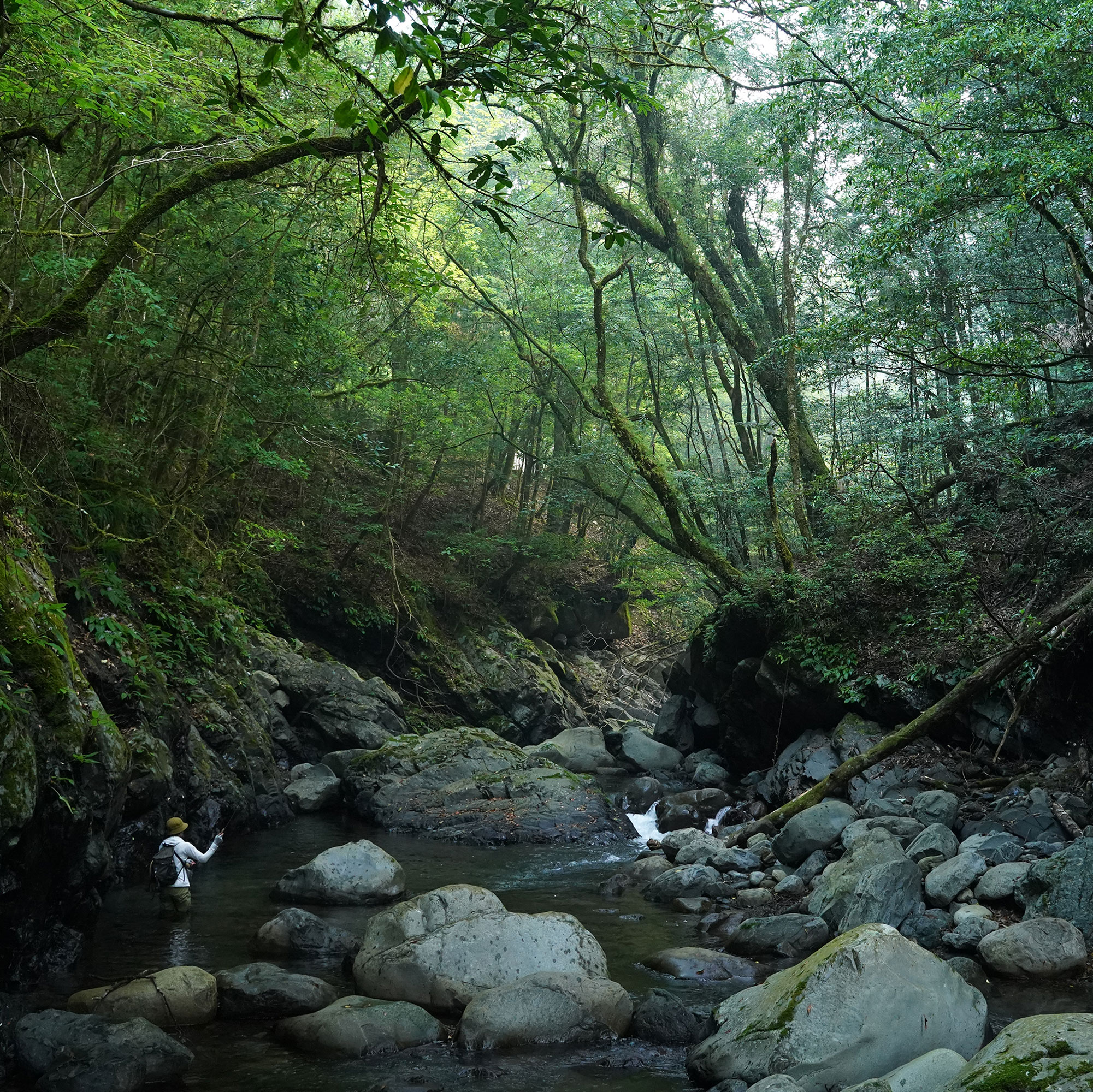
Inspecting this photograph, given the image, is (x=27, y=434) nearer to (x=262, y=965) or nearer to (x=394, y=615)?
(x=262, y=965)

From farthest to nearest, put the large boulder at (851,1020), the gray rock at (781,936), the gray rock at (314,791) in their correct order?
the gray rock at (314,791) → the gray rock at (781,936) → the large boulder at (851,1020)

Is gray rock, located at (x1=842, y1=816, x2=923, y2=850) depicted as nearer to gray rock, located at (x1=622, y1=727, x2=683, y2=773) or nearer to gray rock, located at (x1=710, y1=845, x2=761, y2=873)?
gray rock, located at (x1=710, y1=845, x2=761, y2=873)

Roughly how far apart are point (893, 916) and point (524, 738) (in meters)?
11.9

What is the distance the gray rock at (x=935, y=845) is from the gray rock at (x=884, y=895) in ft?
2.56

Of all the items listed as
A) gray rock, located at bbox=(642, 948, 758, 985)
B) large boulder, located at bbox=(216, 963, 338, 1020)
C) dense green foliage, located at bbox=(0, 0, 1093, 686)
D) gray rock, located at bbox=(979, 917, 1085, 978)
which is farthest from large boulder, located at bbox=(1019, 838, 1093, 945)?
large boulder, located at bbox=(216, 963, 338, 1020)

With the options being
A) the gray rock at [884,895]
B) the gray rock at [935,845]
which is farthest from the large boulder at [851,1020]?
the gray rock at [935,845]

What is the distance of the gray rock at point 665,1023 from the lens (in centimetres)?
528

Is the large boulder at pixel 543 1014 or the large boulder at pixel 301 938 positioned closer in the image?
the large boulder at pixel 543 1014

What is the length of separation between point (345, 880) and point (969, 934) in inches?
211

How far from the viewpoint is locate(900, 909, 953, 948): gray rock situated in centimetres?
668

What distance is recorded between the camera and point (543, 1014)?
5.24m

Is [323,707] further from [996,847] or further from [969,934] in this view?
[969,934]

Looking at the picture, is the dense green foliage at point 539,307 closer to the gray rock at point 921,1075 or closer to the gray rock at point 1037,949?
the gray rock at point 1037,949

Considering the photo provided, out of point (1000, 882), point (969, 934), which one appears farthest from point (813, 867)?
point (969, 934)
